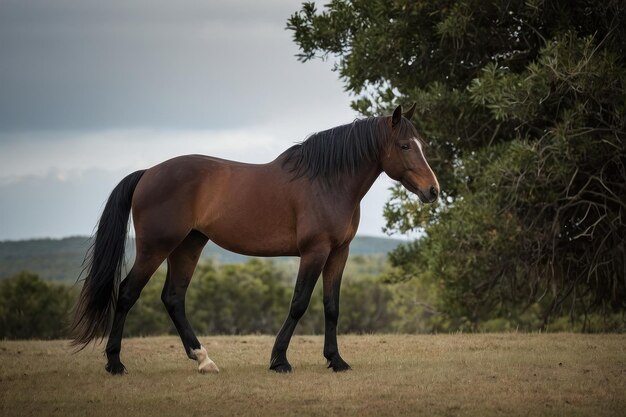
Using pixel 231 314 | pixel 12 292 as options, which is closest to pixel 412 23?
pixel 12 292

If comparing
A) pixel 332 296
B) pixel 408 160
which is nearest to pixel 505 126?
pixel 408 160

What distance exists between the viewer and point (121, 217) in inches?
366

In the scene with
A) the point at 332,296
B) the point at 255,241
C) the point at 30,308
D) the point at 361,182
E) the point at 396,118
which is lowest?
the point at 30,308

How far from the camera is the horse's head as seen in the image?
880 cm

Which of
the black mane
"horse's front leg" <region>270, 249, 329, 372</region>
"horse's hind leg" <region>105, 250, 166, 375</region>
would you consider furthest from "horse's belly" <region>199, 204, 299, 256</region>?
"horse's hind leg" <region>105, 250, 166, 375</region>

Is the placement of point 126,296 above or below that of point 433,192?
below

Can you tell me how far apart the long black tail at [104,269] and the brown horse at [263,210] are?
0.5 inches

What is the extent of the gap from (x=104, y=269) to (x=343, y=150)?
10.1ft

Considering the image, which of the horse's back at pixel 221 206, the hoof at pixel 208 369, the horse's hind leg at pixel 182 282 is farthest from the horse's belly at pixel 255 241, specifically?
the hoof at pixel 208 369

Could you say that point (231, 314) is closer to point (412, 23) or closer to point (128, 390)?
point (412, 23)

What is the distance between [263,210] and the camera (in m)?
8.98

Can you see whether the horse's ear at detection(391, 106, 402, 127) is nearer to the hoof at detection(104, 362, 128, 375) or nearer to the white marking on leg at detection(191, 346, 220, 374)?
the white marking on leg at detection(191, 346, 220, 374)

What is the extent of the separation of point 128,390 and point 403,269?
10.7 metres

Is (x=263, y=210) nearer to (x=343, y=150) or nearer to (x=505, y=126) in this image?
(x=343, y=150)
